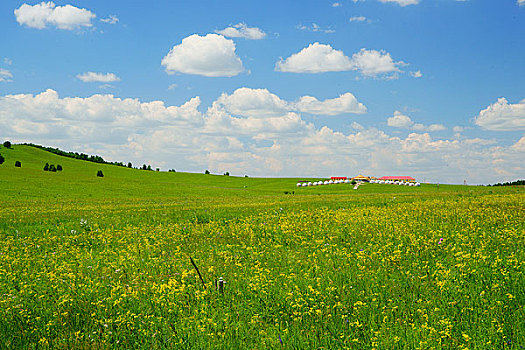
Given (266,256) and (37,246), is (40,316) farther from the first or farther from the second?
(37,246)

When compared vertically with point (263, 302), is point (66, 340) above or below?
below

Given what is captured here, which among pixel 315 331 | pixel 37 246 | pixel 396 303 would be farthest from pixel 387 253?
pixel 37 246

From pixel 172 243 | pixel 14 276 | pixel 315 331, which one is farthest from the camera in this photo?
pixel 172 243

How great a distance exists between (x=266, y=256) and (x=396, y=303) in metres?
4.24

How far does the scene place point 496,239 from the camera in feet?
38.7

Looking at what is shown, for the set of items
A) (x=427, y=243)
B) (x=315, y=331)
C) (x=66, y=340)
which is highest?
(x=427, y=243)

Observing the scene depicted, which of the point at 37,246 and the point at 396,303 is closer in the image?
the point at 396,303

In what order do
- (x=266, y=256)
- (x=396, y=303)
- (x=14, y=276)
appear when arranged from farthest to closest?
(x=266, y=256) → (x=14, y=276) → (x=396, y=303)

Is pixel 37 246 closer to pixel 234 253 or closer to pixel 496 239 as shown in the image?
pixel 234 253

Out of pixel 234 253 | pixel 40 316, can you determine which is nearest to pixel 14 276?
pixel 40 316

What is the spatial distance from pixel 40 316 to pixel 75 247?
657 cm

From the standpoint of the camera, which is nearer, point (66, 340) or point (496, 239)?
point (66, 340)

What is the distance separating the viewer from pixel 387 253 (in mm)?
10883

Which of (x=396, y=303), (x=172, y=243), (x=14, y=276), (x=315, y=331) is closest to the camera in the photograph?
(x=315, y=331)
